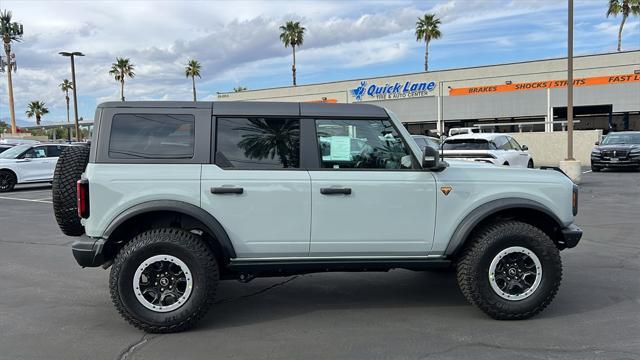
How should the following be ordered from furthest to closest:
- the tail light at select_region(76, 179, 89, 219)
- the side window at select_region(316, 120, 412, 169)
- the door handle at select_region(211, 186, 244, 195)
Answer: the side window at select_region(316, 120, 412, 169), the door handle at select_region(211, 186, 244, 195), the tail light at select_region(76, 179, 89, 219)

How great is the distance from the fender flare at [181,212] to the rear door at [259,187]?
6 cm

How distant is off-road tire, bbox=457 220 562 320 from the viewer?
15.6 feet

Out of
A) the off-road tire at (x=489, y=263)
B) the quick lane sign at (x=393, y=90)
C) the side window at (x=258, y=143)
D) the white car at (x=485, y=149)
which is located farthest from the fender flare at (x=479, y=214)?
the quick lane sign at (x=393, y=90)

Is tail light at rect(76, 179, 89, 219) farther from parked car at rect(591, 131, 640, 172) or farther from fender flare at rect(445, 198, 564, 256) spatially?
parked car at rect(591, 131, 640, 172)

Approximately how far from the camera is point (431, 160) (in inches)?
184

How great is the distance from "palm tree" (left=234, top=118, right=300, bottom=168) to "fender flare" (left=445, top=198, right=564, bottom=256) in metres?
1.55

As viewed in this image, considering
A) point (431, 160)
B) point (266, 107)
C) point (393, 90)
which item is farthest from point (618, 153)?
point (393, 90)

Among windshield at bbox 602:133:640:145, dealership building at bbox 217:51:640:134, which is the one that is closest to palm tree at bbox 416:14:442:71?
dealership building at bbox 217:51:640:134

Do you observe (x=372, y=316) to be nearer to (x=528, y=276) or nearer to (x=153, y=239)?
(x=528, y=276)

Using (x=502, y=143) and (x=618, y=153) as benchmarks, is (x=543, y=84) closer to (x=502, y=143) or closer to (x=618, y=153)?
(x=618, y=153)

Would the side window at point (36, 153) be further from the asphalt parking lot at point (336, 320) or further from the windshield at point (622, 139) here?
the windshield at point (622, 139)

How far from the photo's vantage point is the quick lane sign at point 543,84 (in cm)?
3794

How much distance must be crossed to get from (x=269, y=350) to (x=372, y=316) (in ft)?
3.91

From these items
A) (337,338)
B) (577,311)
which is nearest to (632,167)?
(577,311)
